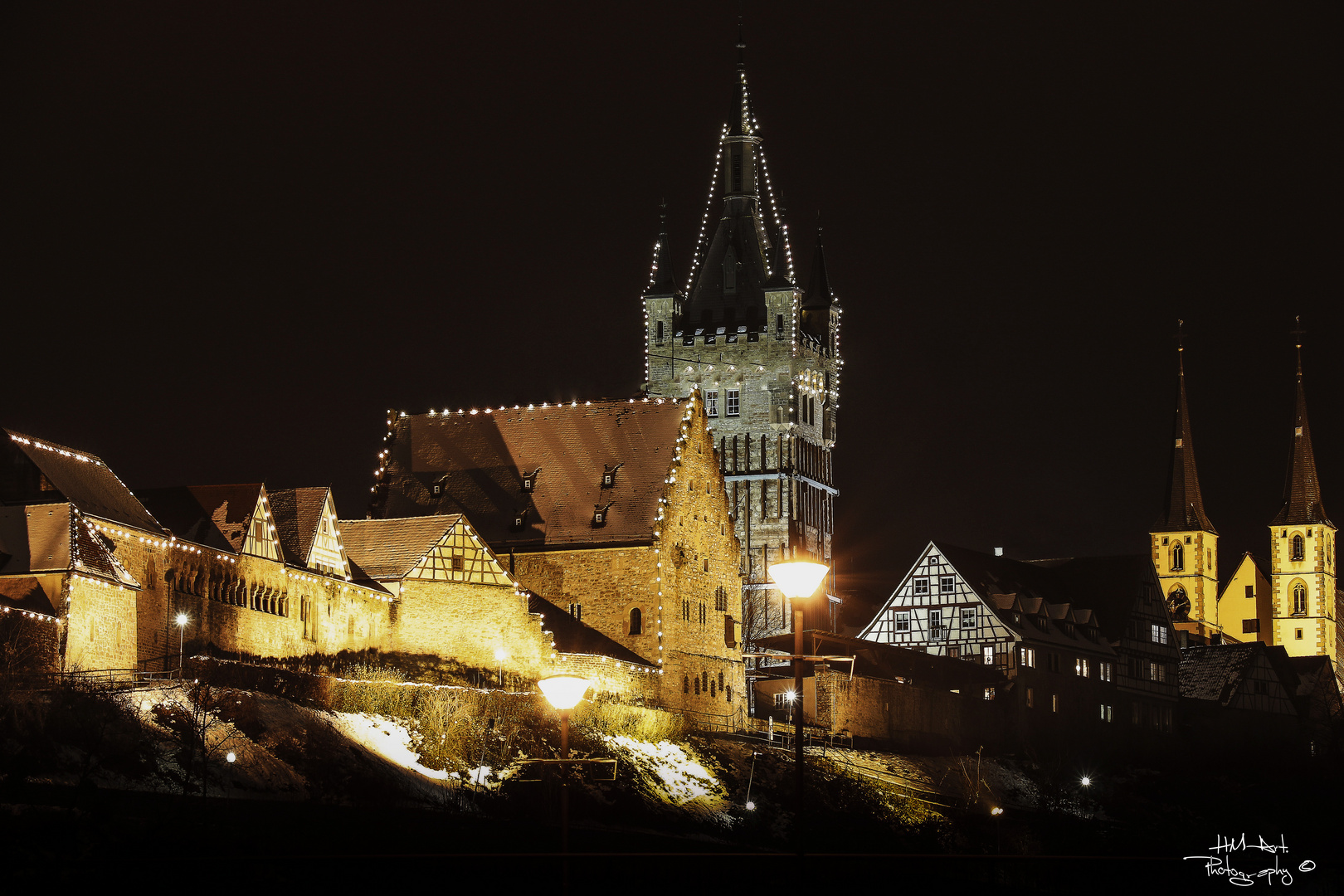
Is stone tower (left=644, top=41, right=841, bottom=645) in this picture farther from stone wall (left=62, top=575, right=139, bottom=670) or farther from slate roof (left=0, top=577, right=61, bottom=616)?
slate roof (left=0, top=577, right=61, bottom=616)

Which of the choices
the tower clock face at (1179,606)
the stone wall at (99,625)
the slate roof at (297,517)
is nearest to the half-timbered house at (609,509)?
the slate roof at (297,517)

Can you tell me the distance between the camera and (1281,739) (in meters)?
97.4

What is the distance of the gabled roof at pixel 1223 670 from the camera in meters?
99.8

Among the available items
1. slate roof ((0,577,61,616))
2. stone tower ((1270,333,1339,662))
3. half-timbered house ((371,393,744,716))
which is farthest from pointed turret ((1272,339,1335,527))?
slate roof ((0,577,61,616))

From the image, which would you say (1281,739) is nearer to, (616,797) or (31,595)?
(616,797)

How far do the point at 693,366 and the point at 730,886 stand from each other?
59.8 metres

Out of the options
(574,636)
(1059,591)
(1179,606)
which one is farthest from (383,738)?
(1179,606)

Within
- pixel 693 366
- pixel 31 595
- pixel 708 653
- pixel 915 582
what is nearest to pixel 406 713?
pixel 31 595

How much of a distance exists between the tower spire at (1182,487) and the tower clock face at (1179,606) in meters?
5.12

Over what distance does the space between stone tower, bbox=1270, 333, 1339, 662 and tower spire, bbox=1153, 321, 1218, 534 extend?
500 centimetres

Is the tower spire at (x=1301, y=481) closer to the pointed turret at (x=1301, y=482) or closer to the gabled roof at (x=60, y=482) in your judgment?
the pointed turret at (x=1301, y=482)

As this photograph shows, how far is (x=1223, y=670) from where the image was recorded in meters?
101

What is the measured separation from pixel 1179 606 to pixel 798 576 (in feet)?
342

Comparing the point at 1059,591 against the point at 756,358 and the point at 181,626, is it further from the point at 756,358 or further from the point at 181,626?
the point at 181,626
